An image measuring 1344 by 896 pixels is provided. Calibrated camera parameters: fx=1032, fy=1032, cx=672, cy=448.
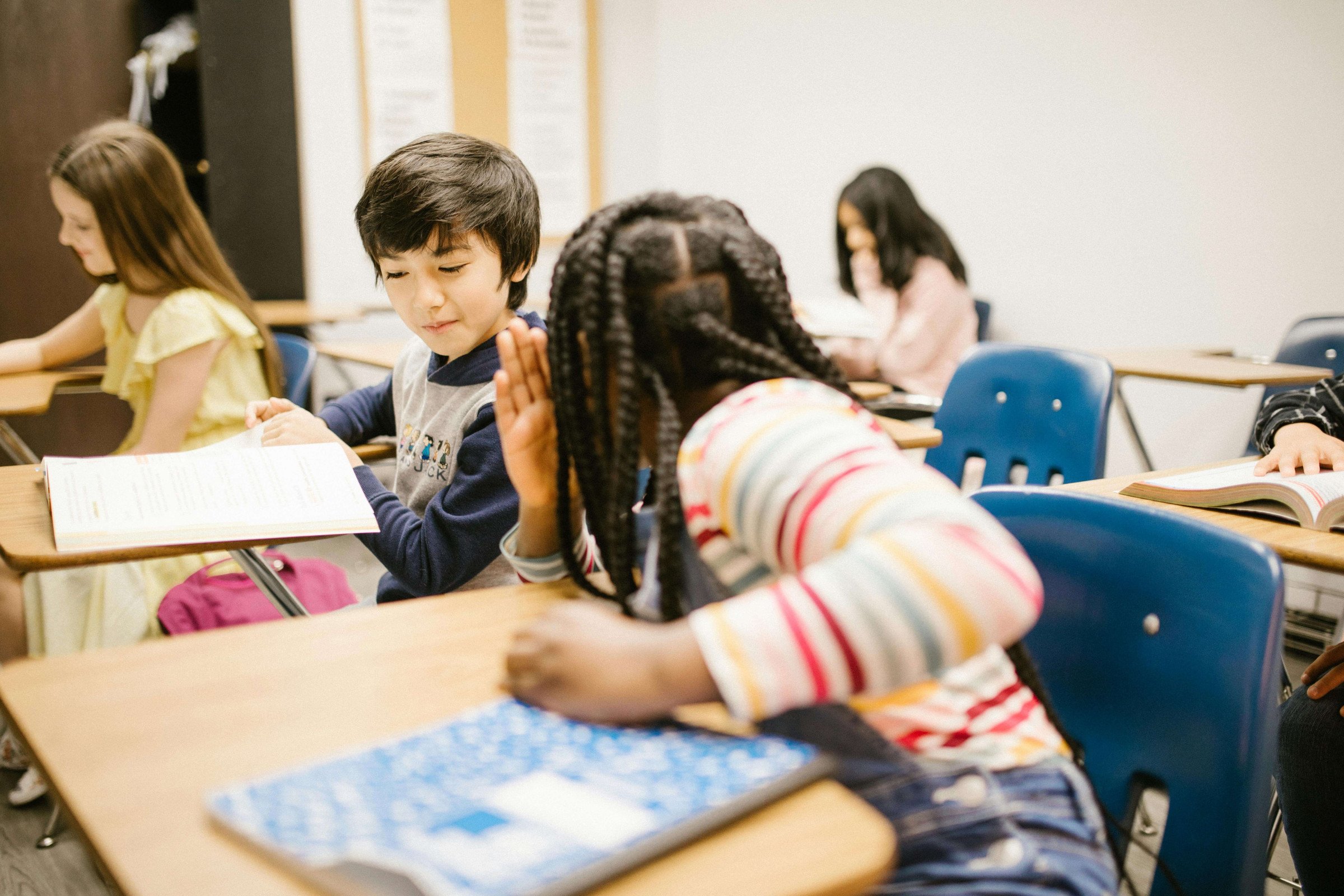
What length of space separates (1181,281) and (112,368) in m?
2.81

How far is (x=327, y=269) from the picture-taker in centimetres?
416

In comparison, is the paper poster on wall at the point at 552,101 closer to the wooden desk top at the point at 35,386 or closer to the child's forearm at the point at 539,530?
the wooden desk top at the point at 35,386

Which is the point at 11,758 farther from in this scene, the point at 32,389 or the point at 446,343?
the point at 446,343

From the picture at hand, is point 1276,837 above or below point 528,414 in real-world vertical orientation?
below

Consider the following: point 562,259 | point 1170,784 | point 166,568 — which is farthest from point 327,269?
point 1170,784

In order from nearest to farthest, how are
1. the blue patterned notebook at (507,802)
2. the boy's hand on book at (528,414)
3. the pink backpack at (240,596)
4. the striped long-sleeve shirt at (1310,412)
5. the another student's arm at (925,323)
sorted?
the blue patterned notebook at (507,802), the boy's hand on book at (528,414), the striped long-sleeve shirt at (1310,412), the pink backpack at (240,596), the another student's arm at (925,323)

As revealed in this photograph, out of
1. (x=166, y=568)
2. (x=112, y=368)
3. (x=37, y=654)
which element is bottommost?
(x=37, y=654)

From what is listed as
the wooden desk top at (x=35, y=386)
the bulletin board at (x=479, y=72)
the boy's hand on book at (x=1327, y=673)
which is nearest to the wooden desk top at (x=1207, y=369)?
the boy's hand on book at (x=1327, y=673)

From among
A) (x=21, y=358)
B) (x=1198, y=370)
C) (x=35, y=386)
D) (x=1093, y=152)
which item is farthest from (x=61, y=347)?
(x=1093, y=152)

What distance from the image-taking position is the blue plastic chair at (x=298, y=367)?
7.38 feet

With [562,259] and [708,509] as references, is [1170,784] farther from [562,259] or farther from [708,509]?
[562,259]

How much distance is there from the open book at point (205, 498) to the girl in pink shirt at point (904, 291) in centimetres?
213

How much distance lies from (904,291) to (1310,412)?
6.33 feet

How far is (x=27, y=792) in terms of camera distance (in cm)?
189
